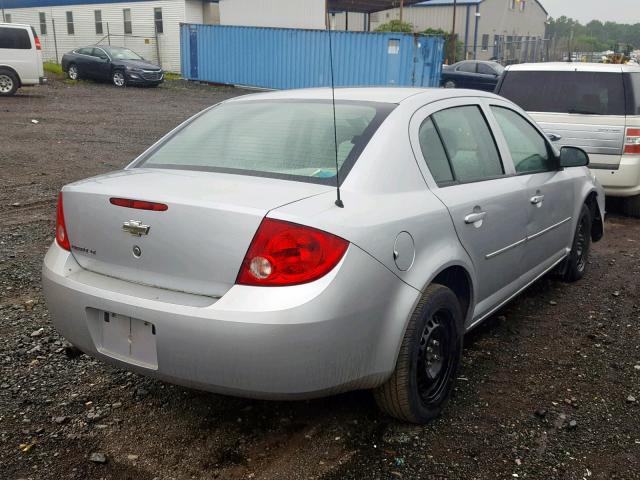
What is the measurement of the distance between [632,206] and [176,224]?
6933 millimetres

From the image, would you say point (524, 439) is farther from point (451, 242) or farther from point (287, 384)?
point (287, 384)

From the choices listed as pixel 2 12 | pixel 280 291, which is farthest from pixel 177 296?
pixel 2 12

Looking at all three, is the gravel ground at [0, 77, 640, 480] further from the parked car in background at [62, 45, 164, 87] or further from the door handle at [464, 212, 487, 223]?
the parked car in background at [62, 45, 164, 87]

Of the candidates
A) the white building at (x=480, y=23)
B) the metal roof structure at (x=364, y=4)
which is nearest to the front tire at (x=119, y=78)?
the metal roof structure at (x=364, y=4)

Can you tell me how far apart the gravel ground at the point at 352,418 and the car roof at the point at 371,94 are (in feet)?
5.06

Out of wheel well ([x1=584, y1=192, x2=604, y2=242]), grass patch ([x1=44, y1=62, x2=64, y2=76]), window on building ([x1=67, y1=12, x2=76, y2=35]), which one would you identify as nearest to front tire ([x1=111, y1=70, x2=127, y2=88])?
grass patch ([x1=44, y1=62, x2=64, y2=76])

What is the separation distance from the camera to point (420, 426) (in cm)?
321

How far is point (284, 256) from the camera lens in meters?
2.59

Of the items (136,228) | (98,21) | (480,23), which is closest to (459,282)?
(136,228)

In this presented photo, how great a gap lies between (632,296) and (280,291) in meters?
3.67

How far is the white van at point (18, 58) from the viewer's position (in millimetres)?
18297

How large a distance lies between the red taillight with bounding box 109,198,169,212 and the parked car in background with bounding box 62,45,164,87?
23687mm

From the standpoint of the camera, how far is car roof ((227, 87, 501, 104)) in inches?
139

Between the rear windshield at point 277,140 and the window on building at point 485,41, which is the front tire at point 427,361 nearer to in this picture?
the rear windshield at point 277,140
